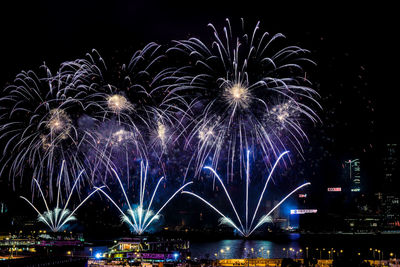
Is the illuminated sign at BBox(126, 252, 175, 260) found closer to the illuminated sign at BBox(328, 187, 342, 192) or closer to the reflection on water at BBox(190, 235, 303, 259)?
the reflection on water at BBox(190, 235, 303, 259)

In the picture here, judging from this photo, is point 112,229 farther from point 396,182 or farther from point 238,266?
point 396,182

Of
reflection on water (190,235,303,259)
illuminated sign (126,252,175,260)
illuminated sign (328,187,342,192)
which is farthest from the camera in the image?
illuminated sign (328,187,342,192)

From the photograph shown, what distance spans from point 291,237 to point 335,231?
2046 centimetres

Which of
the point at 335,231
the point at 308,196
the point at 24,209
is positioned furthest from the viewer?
the point at 308,196

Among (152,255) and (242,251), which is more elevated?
(152,255)

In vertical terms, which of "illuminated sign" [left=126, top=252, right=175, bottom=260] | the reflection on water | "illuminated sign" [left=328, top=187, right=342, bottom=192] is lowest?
the reflection on water

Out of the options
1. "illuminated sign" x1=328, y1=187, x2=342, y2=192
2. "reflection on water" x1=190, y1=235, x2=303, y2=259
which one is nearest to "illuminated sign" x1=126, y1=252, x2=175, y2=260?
"reflection on water" x1=190, y1=235, x2=303, y2=259

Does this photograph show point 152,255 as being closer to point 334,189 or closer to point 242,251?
point 242,251

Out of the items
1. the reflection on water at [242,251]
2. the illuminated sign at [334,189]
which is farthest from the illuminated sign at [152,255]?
the illuminated sign at [334,189]

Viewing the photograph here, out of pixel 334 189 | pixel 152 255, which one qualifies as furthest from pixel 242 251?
pixel 334 189

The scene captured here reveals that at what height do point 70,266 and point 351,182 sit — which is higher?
point 351,182

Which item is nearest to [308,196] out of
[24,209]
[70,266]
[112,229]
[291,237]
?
[291,237]

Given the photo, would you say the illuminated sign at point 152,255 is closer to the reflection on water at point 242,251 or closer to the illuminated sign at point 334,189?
the reflection on water at point 242,251

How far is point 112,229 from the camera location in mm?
130250
